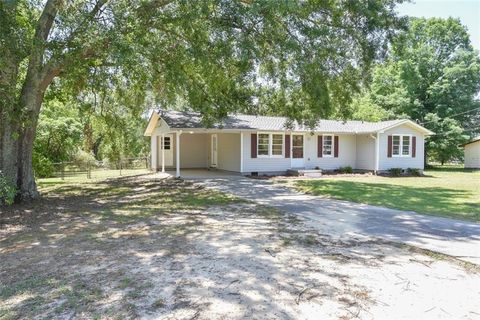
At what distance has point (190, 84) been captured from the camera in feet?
42.4

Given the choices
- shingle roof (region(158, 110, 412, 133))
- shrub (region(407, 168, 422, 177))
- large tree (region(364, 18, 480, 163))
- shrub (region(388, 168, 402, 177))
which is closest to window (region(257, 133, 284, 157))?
shingle roof (region(158, 110, 412, 133))

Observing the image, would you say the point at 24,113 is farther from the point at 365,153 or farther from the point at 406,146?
the point at 406,146

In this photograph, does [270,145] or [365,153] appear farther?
[365,153]

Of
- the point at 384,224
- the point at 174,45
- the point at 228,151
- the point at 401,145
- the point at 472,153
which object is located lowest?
the point at 384,224

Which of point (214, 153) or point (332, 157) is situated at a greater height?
point (214, 153)

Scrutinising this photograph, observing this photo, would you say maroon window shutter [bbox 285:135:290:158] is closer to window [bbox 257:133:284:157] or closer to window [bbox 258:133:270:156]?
window [bbox 257:133:284:157]

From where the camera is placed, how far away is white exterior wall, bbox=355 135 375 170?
21.9 m

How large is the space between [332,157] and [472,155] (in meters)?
15.3

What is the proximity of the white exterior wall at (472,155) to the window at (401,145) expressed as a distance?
434 inches

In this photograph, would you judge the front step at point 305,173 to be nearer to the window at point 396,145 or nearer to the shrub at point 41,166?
the window at point 396,145

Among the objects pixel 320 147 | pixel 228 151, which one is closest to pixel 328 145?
pixel 320 147

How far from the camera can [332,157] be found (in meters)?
22.1

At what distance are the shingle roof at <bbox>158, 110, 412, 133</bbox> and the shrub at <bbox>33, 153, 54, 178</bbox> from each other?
7.10 metres

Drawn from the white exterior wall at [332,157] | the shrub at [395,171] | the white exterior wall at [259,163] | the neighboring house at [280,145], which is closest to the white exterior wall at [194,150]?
the neighboring house at [280,145]
